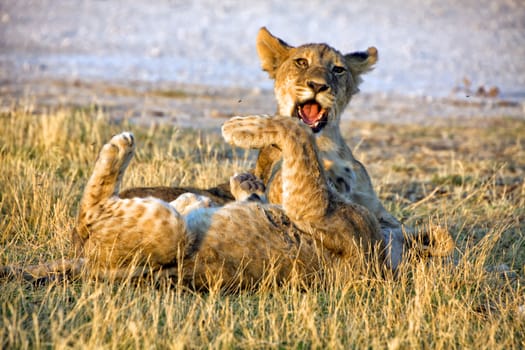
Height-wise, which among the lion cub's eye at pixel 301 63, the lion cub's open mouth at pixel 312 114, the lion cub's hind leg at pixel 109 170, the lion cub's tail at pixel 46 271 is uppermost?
the lion cub's eye at pixel 301 63

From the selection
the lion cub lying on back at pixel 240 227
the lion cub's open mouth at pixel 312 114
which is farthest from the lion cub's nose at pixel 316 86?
the lion cub lying on back at pixel 240 227

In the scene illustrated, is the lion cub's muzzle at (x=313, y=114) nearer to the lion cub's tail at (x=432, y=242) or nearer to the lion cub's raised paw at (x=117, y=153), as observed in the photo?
the lion cub's tail at (x=432, y=242)

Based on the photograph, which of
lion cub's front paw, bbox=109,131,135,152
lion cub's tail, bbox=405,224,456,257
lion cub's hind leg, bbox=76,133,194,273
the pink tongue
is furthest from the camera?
the pink tongue

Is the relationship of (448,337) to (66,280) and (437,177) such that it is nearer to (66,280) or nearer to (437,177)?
(66,280)

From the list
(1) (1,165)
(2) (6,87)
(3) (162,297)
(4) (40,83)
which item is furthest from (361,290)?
(4) (40,83)

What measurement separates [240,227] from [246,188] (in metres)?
0.71

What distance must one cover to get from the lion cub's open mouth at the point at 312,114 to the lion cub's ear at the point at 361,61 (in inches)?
28.5

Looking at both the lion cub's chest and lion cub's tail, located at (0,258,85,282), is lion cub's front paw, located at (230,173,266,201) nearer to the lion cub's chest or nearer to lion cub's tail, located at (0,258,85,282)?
the lion cub's chest

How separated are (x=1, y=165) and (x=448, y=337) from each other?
160 inches

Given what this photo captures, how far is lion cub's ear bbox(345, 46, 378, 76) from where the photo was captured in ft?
19.0

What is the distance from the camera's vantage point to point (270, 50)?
585 cm

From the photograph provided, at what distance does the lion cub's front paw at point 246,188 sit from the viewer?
491 cm

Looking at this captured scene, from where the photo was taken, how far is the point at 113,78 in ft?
52.5

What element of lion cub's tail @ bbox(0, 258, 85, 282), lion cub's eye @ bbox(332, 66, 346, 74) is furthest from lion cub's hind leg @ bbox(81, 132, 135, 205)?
lion cub's eye @ bbox(332, 66, 346, 74)
